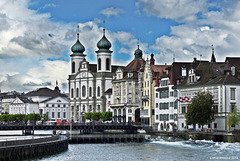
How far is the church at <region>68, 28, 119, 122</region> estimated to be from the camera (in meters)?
185

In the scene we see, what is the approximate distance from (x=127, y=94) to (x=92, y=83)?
26670 mm

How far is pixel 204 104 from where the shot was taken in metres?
106

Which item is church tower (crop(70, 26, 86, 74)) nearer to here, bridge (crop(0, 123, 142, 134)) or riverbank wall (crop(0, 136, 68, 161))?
bridge (crop(0, 123, 142, 134))

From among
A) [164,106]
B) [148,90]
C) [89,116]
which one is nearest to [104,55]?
[89,116]

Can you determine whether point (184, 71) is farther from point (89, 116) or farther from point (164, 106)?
point (89, 116)

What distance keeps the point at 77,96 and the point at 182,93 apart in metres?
73.2

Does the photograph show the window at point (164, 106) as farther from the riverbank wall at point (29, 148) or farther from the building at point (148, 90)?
the riverbank wall at point (29, 148)

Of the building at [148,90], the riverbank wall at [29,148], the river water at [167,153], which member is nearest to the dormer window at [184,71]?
the building at [148,90]

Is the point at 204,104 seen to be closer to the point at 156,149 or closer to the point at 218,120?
the point at 218,120

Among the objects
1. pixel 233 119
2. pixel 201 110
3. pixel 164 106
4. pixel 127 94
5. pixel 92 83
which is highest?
pixel 92 83

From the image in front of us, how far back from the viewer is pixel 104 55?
188 metres

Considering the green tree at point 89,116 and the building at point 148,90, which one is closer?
the building at point 148,90

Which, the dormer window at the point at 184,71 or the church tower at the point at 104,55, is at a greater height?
the church tower at the point at 104,55

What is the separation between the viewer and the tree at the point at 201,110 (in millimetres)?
106625
